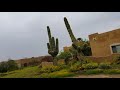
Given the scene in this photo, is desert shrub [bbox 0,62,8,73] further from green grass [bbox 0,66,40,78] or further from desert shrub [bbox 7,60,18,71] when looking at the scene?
green grass [bbox 0,66,40,78]

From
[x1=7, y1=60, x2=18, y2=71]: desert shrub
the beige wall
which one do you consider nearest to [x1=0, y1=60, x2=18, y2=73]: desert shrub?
[x1=7, y1=60, x2=18, y2=71]: desert shrub

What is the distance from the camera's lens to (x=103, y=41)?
17.8 m

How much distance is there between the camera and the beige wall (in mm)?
16875

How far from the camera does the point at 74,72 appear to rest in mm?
12727

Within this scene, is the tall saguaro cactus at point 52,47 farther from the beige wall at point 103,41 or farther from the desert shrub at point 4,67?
the desert shrub at point 4,67

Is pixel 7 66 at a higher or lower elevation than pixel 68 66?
higher

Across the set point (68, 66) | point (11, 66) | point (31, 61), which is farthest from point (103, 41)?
point (31, 61)

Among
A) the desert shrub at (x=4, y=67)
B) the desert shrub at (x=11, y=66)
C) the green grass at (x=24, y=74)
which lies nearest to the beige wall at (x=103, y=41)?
the green grass at (x=24, y=74)

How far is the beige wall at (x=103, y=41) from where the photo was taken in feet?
55.4

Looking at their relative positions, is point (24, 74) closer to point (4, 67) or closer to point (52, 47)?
point (52, 47)
